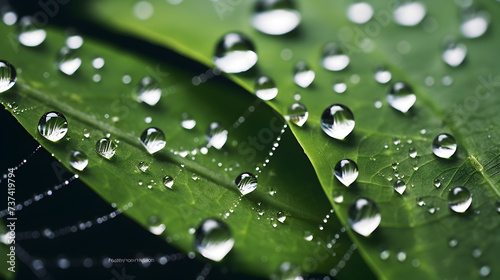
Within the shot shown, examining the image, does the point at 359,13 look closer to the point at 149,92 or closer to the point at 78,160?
the point at 149,92

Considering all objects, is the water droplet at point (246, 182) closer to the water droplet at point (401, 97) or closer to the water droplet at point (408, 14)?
the water droplet at point (401, 97)

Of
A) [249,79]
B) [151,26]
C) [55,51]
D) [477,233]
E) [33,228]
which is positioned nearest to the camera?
[477,233]

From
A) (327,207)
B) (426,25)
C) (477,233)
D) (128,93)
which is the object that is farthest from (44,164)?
(426,25)

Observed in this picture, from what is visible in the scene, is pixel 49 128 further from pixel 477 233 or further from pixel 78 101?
pixel 477 233

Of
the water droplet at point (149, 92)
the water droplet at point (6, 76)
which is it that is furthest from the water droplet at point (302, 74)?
the water droplet at point (6, 76)

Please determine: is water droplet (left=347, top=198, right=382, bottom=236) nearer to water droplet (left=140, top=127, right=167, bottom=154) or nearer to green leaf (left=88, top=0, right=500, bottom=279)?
green leaf (left=88, top=0, right=500, bottom=279)

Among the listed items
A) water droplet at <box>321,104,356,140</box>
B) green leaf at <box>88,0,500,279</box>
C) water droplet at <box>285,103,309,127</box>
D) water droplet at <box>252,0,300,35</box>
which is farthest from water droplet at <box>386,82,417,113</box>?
water droplet at <box>252,0,300,35</box>

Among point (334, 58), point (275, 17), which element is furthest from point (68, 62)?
point (334, 58)
